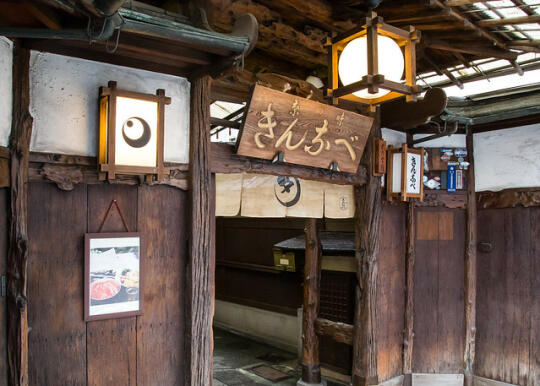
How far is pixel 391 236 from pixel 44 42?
20.0ft

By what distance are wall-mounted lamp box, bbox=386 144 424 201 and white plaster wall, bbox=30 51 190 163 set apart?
4.36 metres

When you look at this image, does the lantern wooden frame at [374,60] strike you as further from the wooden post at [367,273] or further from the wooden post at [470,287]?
the wooden post at [470,287]

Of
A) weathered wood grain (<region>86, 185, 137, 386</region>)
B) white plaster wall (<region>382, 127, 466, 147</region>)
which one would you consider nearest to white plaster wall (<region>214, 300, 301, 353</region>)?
white plaster wall (<region>382, 127, 466, 147</region>)

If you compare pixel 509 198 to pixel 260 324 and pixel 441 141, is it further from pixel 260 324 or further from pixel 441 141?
pixel 260 324

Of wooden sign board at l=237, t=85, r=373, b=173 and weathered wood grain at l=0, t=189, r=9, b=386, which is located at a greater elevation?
wooden sign board at l=237, t=85, r=373, b=173

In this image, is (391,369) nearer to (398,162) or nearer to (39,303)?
(398,162)

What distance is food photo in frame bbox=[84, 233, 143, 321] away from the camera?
417 centimetres

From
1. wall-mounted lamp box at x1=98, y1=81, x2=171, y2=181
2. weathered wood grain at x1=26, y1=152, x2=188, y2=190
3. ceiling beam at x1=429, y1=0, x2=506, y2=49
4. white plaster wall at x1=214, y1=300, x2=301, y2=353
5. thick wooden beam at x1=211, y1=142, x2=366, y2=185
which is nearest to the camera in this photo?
weathered wood grain at x1=26, y1=152, x2=188, y2=190

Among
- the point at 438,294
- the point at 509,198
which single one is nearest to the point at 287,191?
the point at 438,294

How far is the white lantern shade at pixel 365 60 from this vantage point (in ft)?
12.0

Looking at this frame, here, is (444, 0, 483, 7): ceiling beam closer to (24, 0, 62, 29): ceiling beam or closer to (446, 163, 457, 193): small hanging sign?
(446, 163, 457, 193): small hanging sign

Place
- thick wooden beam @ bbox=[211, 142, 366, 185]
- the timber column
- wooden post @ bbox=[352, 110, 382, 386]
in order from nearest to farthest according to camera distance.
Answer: thick wooden beam @ bbox=[211, 142, 366, 185], wooden post @ bbox=[352, 110, 382, 386], the timber column

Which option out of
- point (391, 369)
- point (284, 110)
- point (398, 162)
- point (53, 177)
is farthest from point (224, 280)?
point (53, 177)

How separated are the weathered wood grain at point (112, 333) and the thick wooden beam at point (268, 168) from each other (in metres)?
1.15
